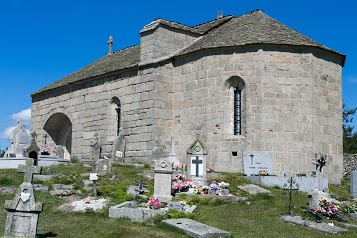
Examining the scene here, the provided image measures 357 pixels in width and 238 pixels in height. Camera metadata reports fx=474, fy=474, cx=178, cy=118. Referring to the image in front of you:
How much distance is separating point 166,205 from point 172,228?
7.83ft

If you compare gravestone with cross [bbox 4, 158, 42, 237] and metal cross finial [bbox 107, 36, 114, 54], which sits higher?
metal cross finial [bbox 107, 36, 114, 54]

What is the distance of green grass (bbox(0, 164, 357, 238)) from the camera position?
427 inches

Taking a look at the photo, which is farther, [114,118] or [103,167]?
[114,118]

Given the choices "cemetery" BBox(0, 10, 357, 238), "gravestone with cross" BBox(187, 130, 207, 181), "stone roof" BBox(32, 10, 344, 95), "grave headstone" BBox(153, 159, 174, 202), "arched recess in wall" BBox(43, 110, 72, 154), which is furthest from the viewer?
"arched recess in wall" BBox(43, 110, 72, 154)

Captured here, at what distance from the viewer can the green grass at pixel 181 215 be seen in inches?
427

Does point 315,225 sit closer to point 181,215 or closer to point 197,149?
point 181,215

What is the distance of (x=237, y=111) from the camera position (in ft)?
73.9

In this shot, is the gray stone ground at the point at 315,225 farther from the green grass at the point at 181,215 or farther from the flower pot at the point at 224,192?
the flower pot at the point at 224,192

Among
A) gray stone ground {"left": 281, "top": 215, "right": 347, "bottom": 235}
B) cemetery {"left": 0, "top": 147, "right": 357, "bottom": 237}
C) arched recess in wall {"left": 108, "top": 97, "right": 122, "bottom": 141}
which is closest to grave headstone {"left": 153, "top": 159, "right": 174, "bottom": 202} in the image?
cemetery {"left": 0, "top": 147, "right": 357, "bottom": 237}

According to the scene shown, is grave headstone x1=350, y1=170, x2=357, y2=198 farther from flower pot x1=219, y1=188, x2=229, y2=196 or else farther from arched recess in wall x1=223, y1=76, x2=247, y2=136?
flower pot x1=219, y1=188, x2=229, y2=196

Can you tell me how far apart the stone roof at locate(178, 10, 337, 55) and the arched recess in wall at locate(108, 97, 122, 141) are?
5.28m

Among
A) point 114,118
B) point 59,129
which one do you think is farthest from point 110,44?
point 114,118

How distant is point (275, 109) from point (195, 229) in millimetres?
12018

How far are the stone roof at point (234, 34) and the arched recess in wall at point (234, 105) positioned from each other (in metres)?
1.85
